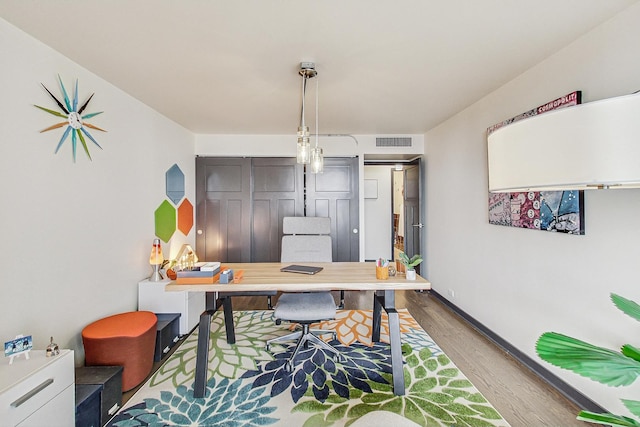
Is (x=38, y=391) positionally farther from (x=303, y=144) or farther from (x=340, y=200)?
(x=340, y=200)

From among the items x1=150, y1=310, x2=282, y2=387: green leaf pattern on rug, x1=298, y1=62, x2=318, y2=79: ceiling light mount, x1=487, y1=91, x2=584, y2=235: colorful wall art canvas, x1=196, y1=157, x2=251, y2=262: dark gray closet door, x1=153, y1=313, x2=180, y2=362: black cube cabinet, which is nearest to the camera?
x1=487, y1=91, x2=584, y2=235: colorful wall art canvas

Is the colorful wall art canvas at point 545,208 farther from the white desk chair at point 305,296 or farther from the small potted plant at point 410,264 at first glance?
the white desk chair at point 305,296

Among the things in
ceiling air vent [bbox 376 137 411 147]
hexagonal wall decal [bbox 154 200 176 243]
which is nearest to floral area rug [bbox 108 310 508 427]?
hexagonal wall decal [bbox 154 200 176 243]

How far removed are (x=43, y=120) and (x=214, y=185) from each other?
241 cm

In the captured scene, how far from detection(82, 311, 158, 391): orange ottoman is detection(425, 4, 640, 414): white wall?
116 inches

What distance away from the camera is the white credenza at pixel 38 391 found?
1.19 m

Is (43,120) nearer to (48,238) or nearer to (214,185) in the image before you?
(48,238)

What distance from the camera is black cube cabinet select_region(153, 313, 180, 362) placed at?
92.7 inches

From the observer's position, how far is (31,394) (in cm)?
126

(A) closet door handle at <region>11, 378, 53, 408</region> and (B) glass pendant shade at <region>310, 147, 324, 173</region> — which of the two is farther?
(B) glass pendant shade at <region>310, 147, 324, 173</region>

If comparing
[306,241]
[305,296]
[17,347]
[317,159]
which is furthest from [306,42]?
[17,347]

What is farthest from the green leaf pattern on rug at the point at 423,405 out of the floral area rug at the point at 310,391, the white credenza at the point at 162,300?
the white credenza at the point at 162,300

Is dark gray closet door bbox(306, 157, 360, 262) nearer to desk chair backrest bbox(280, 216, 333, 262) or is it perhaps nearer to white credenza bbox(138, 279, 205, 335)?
desk chair backrest bbox(280, 216, 333, 262)

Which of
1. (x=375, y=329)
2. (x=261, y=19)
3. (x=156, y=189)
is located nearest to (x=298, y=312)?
(x=375, y=329)
